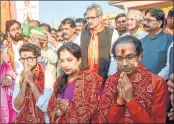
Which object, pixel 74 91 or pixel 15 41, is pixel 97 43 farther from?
pixel 15 41

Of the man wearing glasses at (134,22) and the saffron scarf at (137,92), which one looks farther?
the man wearing glasses at (134,22)

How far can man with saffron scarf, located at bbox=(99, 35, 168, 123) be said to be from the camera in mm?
2650

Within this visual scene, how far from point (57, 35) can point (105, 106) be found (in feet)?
2.64

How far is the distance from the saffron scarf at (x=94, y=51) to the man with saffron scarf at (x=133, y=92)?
29 cm

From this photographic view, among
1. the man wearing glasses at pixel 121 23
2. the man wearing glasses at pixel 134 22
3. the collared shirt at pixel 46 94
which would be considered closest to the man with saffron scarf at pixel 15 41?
the collared shirt at pixel 46 94

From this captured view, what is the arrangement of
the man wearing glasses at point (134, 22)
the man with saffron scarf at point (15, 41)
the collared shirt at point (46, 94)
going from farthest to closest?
the man with saffron scarf at point (15, 41)
the collared shirt at point (46, 94)
the man wearing glasses at point (134, 22)

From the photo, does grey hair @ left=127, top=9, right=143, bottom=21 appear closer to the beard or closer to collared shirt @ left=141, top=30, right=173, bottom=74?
collared shirt @ left=141, top=30, right=173, bottom=74

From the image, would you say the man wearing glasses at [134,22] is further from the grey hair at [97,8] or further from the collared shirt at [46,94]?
the collared shirt at [46,94]

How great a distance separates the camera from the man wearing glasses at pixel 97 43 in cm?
306

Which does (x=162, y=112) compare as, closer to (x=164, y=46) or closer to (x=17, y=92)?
(x=164, y=46)

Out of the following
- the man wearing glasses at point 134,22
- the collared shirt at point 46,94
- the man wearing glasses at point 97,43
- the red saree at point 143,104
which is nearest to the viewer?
the red saree at point 143,104

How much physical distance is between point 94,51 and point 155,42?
1.64ft

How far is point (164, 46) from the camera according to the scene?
280 centimetres

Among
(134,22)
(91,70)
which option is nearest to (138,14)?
(134,22)
